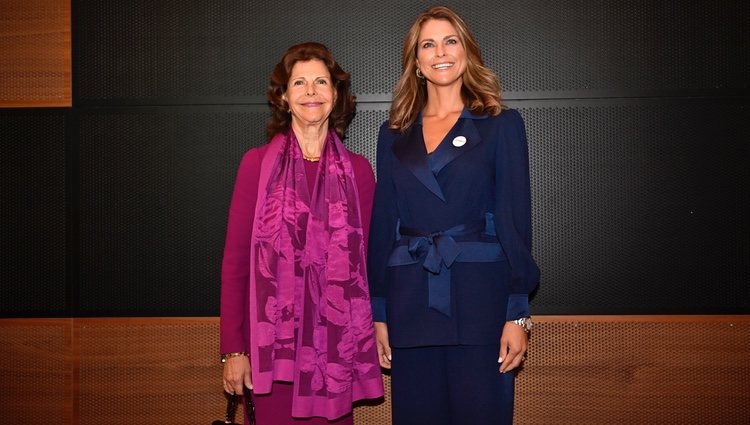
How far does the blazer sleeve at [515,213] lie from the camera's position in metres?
1.84

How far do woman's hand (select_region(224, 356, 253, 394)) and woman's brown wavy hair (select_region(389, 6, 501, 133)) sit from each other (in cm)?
89

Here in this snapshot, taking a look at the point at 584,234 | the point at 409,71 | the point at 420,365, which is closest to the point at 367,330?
the point at 420,365

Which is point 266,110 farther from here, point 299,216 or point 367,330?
point 367,330

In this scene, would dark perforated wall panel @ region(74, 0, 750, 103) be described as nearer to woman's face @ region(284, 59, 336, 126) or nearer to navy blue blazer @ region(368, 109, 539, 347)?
woman's face @ region(284, 59, 336, 126)

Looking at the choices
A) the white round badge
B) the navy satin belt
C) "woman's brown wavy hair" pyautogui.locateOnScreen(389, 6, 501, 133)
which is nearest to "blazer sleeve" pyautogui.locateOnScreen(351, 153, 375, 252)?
"woman's brown wavy hair" pyautogui.locateOnScreen(389, 6, 501, 133)

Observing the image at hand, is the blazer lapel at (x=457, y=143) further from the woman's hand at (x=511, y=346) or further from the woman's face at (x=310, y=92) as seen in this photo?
the woman's hand at (x=511, y=346)

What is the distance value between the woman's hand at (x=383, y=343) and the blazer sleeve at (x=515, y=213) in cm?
40

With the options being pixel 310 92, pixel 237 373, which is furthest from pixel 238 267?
pixel 310 92

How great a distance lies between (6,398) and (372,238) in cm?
179

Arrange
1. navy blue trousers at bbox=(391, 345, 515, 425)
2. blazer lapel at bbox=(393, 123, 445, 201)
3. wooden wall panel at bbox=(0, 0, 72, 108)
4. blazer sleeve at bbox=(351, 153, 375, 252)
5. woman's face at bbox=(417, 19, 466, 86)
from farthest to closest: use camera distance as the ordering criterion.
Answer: wooden wall panel at bbox=(0, 0, 72, 108) → blazer sleeve at bbox=(351, 153, 375, 252) → woman's face at bbox=(417, 19, 466, 86) → blazer lapel at bbox=(393, 123, 445, 201) → navy blue trousers at bbox=(391, 345, 515, 425)

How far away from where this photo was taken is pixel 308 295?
204cm

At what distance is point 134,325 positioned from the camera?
2.68 m

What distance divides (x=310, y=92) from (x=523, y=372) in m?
1.41

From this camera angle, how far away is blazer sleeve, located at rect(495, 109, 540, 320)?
72.6 inches
